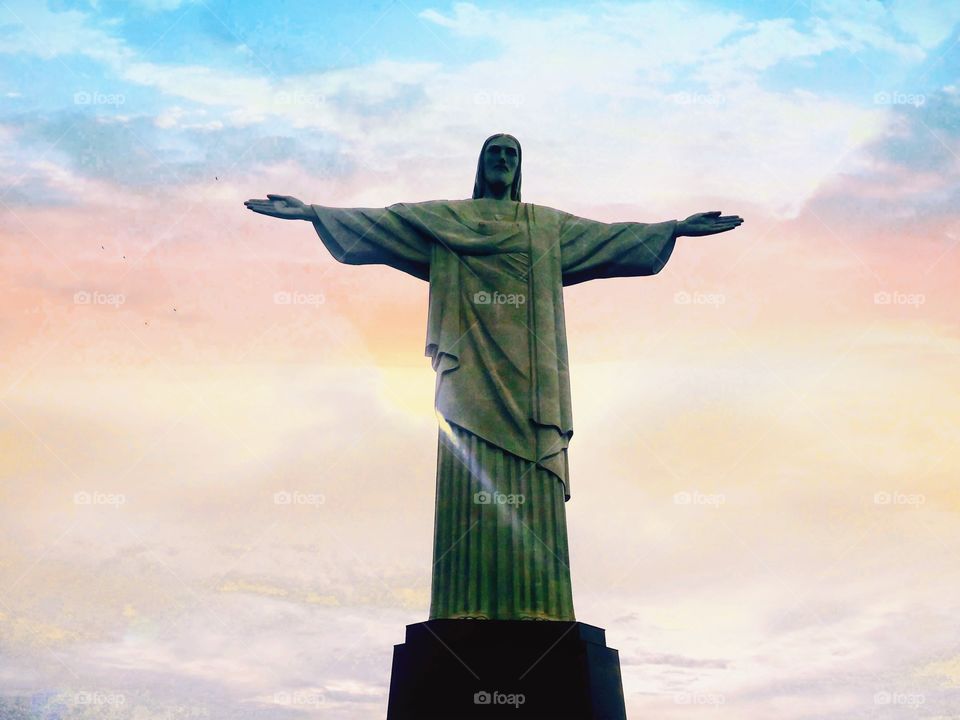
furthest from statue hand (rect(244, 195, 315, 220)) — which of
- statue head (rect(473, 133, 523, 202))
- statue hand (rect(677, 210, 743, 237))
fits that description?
statue hand (rect(677, 210, 743, 237))

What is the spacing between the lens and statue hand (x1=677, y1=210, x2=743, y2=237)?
39.9 feet

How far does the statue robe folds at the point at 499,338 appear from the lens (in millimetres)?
10539

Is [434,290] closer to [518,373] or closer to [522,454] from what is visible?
[518,373]

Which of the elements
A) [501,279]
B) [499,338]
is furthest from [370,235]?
[499,338]

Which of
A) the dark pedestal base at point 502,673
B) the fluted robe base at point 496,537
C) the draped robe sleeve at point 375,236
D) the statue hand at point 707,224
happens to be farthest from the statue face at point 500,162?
the dark pedestal base at point 502,673

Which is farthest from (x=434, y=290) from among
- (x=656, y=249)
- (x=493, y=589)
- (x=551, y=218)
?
(x=493, y=589)

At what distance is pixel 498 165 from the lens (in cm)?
1255

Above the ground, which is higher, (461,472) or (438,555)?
(461,472)

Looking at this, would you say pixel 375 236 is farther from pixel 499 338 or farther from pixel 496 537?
pixel 496 537

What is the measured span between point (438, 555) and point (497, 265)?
355cm

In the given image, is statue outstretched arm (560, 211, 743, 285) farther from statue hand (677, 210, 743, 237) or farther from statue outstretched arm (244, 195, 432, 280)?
statue outstretched arm (244, 195, 432, 280)

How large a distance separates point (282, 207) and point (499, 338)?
3070mm

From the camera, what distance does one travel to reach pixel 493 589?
10422mm

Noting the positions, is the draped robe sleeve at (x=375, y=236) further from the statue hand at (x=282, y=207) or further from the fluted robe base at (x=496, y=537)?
the fluted robe base at (x=496, y=537)
